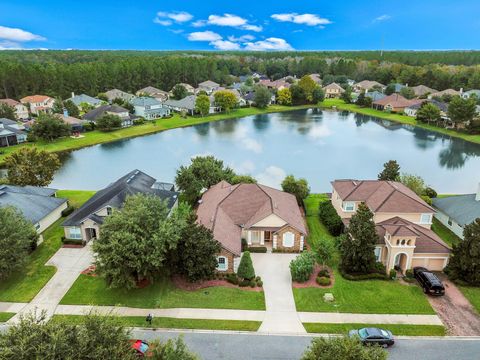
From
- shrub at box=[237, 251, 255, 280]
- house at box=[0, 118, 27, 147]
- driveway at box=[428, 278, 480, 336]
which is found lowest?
driveway at box=[428, 278, 480, 336]

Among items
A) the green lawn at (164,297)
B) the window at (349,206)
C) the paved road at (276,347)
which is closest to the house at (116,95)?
the window at (349,206)

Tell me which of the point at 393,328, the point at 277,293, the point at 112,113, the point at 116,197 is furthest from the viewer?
the point at 112,113

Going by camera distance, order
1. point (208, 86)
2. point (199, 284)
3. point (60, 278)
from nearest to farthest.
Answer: point (199, 284)
point (60, 278)
point (208, 86)

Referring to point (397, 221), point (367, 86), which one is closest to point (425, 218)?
point (397, 221)

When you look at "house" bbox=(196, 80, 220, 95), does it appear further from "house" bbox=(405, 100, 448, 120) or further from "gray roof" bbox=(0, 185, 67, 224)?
"gray roof" bbox=(0, 185, 67, 224)

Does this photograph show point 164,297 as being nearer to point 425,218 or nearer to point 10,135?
point 425,218

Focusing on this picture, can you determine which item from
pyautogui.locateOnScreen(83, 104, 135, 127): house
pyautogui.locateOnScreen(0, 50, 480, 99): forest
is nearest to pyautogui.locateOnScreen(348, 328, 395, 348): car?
pyautogui.locateOnScreen(83, 104, 135, 127): house

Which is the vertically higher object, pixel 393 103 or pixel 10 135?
pixel 393 103
